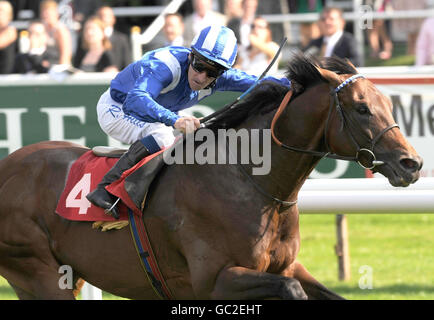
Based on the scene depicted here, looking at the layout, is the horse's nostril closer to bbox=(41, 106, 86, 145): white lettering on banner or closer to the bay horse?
the bay horse

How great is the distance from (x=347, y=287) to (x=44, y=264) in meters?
2.68

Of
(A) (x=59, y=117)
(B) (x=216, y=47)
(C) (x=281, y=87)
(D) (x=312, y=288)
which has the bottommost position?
(D) (x=312, y=288)

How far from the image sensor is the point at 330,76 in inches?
158

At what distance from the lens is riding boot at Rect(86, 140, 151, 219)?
433 centimetres

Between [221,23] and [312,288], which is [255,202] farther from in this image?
[221,23]

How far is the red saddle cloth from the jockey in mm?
69

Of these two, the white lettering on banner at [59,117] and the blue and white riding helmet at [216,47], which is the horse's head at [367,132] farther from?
the white lettering on banner at [59,117]

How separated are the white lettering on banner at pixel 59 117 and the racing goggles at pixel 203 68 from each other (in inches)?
119

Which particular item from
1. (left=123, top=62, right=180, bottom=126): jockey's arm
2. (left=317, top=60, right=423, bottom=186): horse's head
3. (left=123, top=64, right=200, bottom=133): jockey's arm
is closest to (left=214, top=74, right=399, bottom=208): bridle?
(left=317, top=60, right=423, bottom=186): horse's head

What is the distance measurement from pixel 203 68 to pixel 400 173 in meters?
1.17

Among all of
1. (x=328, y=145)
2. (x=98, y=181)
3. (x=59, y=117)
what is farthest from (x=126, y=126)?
(x=59, y=117)

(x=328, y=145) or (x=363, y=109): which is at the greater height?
(x=363, y=109)

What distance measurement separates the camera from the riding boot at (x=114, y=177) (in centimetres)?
433

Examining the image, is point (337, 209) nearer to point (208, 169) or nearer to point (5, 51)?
point (208, 169)
